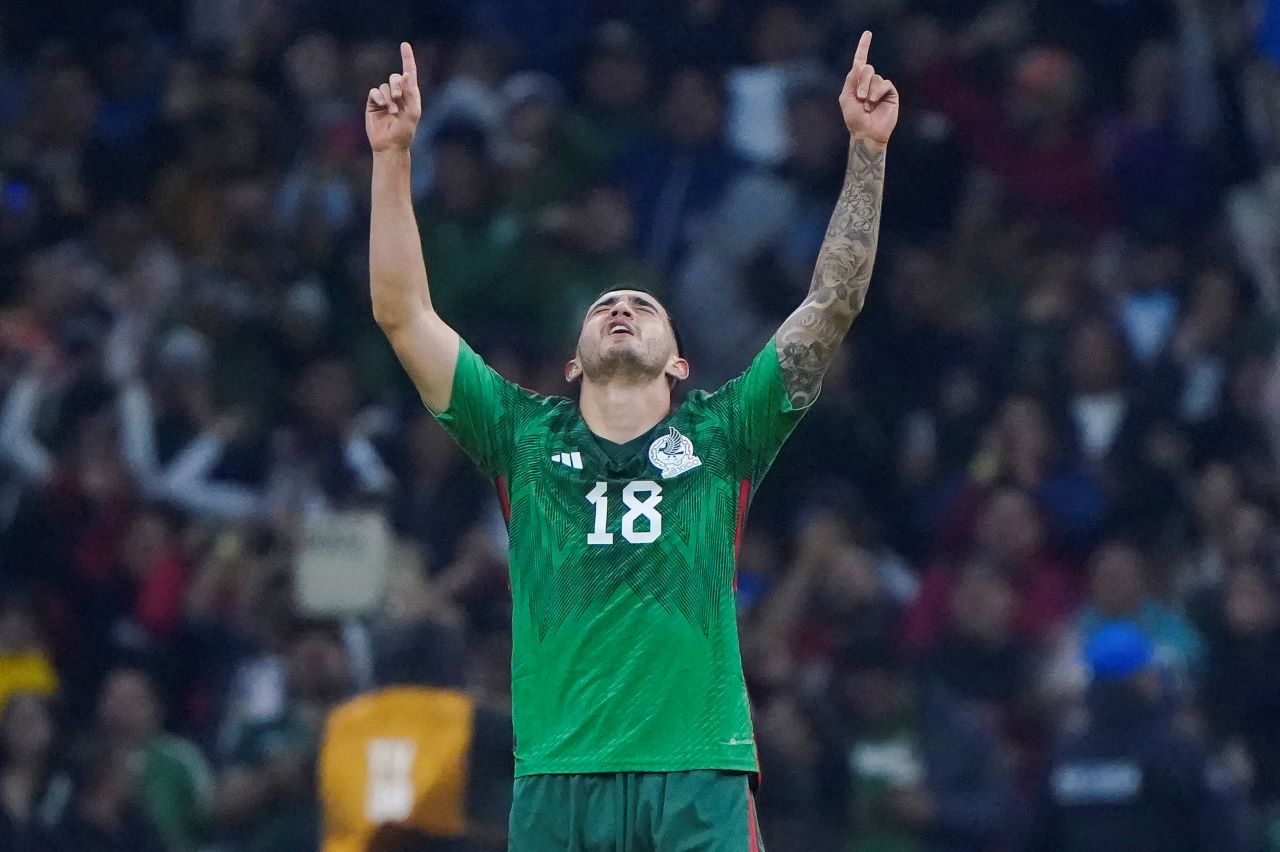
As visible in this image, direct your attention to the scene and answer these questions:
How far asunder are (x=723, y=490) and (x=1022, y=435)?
5017 millimetres

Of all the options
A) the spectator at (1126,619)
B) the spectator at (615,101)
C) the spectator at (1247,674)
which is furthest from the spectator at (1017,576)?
the spectator at (615,101)

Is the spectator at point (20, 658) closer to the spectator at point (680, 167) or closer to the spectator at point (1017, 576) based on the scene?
the spectator at point (680, 167)

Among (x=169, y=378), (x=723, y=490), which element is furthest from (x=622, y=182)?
(x=723, y=490)

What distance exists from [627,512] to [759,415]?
1.33 ft

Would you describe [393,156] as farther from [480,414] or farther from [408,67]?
[480,414]

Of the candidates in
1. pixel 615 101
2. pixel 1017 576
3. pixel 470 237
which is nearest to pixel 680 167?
pixel 615 101

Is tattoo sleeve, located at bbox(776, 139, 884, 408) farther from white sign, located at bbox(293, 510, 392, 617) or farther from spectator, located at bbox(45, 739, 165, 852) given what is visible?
spectator, located at bbox(45, 739, 165, 852)

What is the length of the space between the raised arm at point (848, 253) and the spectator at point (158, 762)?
4884mm

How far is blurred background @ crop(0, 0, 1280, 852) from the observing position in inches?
361

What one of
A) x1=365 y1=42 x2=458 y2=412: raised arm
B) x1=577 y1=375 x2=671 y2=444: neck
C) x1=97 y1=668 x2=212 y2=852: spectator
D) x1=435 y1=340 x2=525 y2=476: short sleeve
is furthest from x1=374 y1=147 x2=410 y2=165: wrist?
x1=97 y1=668 x2=212 y2=852: spectator

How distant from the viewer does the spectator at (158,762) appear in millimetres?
9242

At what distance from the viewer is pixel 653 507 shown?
5.10 m

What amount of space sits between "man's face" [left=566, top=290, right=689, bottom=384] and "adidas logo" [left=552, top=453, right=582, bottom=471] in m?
0.22

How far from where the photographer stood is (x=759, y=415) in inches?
206
